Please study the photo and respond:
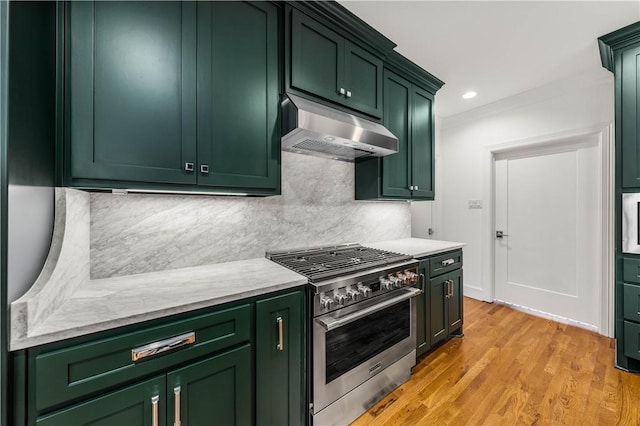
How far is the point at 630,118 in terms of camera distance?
79.4 inches

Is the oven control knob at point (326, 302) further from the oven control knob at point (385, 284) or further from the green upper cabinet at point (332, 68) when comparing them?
the green upper cabinet at point (332, 68)

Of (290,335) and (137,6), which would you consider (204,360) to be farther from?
(137,6)

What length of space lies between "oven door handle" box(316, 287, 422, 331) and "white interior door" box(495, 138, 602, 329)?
2351 millimetres

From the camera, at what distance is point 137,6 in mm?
1164

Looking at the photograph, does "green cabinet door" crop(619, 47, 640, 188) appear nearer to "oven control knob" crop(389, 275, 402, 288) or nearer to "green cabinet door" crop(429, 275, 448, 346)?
"green cabinet door" crop(429, 275, 448, 346)

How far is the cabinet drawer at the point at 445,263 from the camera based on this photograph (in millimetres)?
2252

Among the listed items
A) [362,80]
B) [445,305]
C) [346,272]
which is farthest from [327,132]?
[445,305]

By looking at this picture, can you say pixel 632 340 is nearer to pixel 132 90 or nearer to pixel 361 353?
pixel 361 353

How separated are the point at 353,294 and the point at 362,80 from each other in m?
1.65

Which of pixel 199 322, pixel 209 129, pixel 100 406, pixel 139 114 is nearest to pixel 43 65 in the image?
pixel 139 114

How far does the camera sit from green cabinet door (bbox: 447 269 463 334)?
96.0 inches

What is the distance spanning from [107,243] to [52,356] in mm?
714

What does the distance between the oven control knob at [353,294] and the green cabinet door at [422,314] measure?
780mm

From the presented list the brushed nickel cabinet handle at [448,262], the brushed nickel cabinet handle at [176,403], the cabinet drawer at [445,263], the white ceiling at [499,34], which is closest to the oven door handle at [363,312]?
the cabinet drawer at [445,263]
